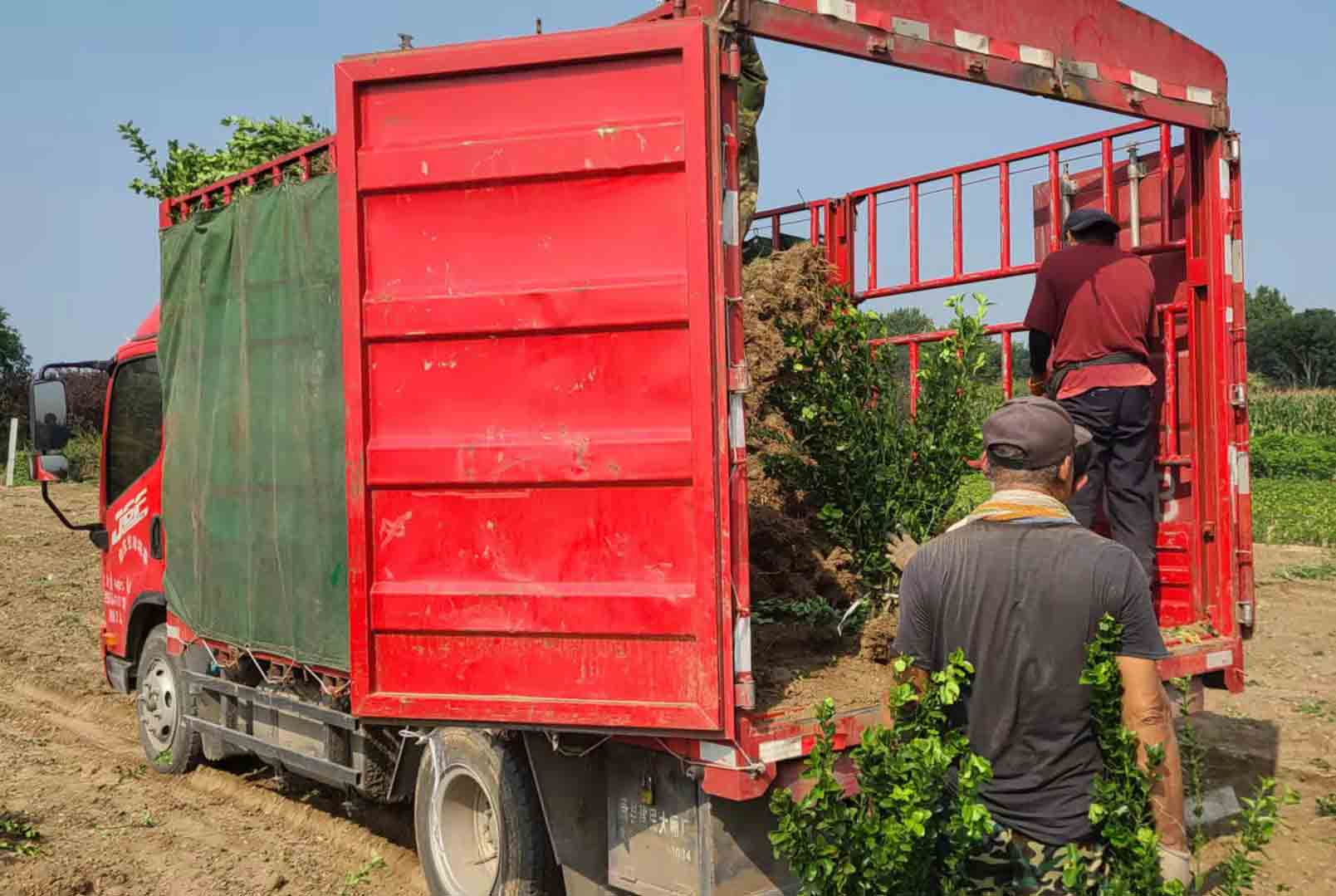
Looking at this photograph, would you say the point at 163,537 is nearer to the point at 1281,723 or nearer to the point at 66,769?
the point at 66,769

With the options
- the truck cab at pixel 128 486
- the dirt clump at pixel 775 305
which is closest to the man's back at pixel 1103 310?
the dirt clump at pixel 775 305

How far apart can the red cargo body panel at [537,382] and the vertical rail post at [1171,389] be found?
2899 mm

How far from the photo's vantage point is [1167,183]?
581 cm

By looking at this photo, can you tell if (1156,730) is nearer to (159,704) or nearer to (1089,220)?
(1089,220)

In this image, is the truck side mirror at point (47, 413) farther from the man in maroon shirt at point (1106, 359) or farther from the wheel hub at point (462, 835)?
the man in maroon shirt at point (1106, 359)

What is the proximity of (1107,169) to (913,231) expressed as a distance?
1063 mm

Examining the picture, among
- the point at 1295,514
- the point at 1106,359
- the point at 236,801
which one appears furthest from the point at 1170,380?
the point at 1295,514

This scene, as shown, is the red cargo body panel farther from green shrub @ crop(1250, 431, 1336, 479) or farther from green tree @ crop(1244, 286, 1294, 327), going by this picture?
green tree @ crop(1244, 286, 1294, 327)

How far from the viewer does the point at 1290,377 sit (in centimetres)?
7650

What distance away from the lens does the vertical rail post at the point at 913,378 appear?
5.85 metres

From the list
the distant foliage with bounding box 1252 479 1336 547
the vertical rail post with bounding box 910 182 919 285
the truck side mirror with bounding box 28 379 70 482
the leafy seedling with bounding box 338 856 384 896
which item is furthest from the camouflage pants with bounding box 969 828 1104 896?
the distant foliage with bounding box 1252 479 1336 547

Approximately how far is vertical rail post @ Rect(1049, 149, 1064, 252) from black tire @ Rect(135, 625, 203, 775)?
5.58 m

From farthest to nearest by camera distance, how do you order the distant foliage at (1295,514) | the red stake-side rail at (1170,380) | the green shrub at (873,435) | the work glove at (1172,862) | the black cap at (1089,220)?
the distant foliage at (1295,514) → the red stake-side rail at (1170,380) → the black cap at (1089,220) → the green shrub at (873,435) → the work glove at (1172,862)

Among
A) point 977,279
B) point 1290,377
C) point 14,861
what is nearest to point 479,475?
point 977,279
